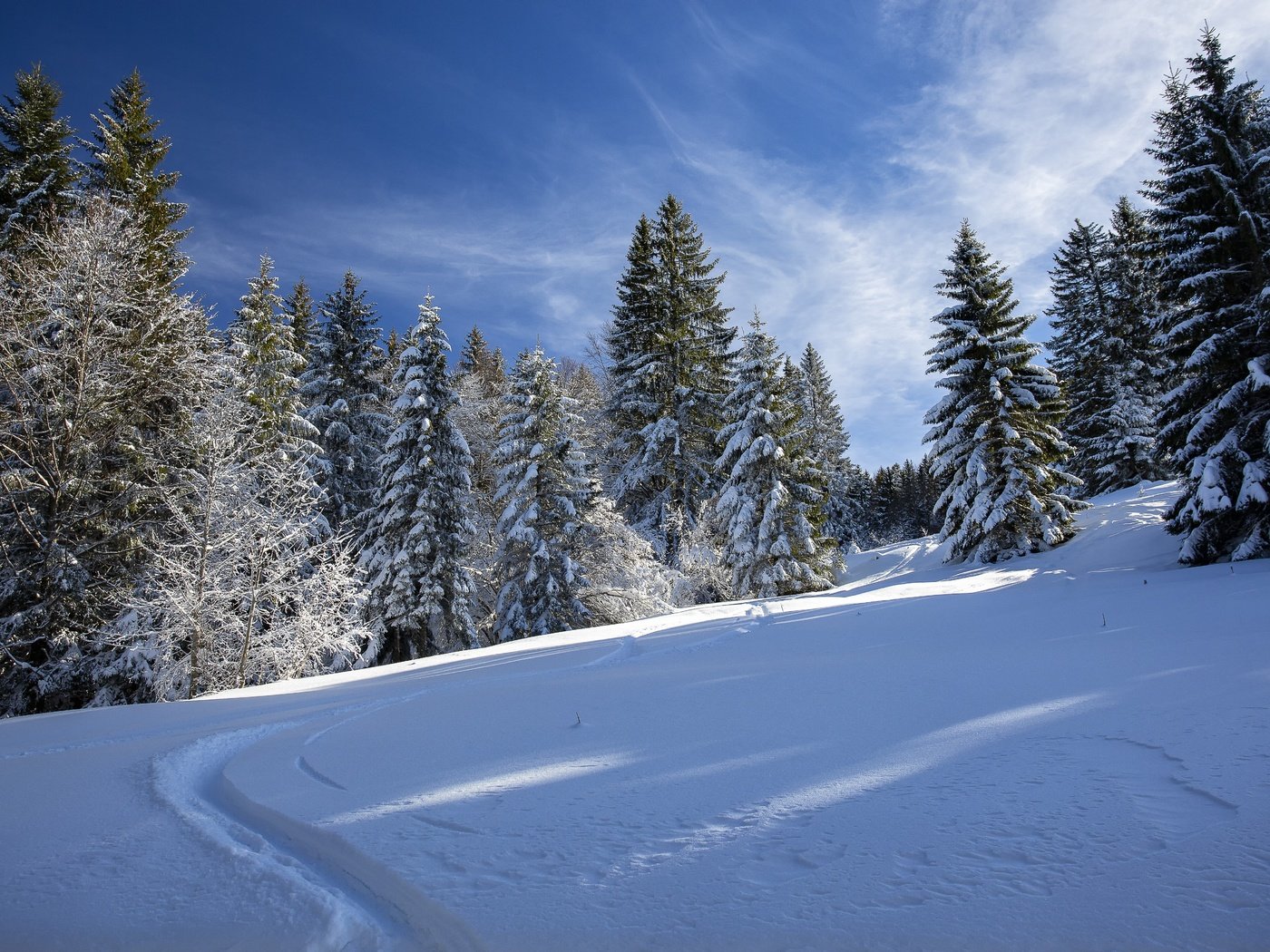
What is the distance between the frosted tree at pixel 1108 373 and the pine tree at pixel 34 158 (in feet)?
111

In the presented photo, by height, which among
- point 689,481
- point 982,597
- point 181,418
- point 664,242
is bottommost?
point 982,597

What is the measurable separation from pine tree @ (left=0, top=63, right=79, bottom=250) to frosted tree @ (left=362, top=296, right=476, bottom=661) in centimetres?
957

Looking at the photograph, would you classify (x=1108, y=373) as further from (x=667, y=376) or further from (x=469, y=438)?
(x=469, y=438)

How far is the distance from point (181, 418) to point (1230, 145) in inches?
965

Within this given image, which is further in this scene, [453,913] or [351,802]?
[351,802]

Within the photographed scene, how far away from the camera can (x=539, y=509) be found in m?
19.0

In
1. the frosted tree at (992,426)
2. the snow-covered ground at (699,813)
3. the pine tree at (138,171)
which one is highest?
the pine tree at (138,171)

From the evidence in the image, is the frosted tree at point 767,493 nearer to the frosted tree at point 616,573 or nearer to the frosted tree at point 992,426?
the frosted tree at point 616,573

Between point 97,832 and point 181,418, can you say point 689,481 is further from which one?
point 97,832

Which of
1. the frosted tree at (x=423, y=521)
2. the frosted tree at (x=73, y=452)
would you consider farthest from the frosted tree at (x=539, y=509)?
the frosted tree at (x=73, y=452)

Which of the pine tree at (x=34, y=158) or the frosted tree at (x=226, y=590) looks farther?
the pine tree at (x=34, y=158)

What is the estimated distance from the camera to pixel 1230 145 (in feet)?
42.0

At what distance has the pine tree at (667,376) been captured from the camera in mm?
23203

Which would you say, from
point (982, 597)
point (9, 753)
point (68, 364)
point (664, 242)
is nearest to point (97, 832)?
point (9, 753)
